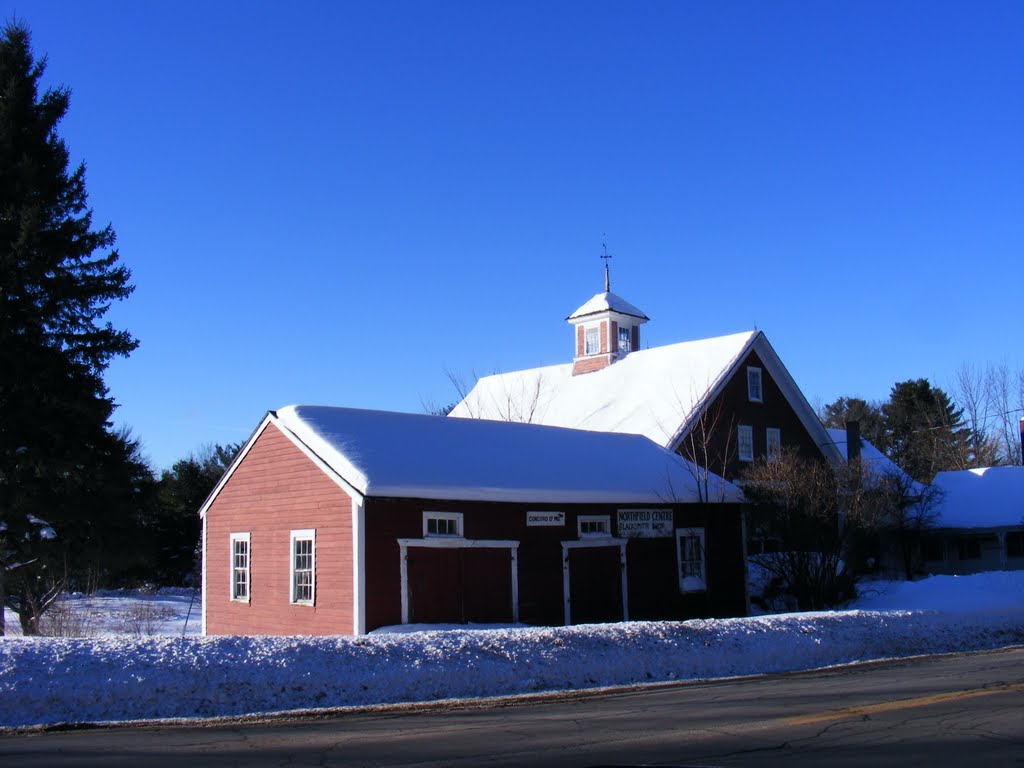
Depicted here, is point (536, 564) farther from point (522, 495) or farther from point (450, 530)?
point (450, 530)

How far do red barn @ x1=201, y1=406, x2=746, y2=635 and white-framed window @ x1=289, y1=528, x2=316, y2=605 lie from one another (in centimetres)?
4

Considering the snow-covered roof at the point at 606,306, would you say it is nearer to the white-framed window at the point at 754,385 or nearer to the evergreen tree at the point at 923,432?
the white-framed window at the point at 754,385

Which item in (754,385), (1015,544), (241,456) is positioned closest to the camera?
(241,456)

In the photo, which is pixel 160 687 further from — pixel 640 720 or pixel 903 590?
pixel 903 590

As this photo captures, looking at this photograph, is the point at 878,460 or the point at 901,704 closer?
the point at 901,704

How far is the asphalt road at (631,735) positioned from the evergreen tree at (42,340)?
57.5 feet

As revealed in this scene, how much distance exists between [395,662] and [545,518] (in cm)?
900

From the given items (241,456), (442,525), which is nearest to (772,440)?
(442,525)

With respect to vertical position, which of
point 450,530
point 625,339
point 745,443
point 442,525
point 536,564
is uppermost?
point 625,339

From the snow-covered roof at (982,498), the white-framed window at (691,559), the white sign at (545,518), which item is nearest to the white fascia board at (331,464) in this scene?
the white sign at (545,518)

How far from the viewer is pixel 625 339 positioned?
38469 mm

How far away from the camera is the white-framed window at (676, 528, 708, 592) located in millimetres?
23078

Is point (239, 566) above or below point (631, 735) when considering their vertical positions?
above

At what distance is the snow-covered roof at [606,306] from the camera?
37.7 meters
